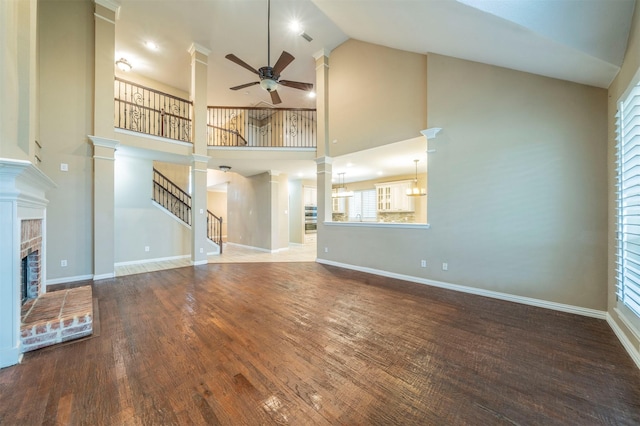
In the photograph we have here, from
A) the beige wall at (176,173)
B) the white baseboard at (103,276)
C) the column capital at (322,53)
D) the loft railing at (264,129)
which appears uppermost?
the column capital at (322,53)

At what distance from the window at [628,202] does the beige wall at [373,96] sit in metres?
2.47

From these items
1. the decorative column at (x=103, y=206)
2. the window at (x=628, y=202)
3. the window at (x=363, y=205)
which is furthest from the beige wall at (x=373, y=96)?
the decorative column at (x=103, y=206)

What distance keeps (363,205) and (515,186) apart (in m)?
6.50

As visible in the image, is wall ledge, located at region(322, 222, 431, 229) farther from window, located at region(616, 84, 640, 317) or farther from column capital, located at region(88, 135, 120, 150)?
column capital, located at region(88, 135, 120, 150)

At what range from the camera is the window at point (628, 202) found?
2.16 meters

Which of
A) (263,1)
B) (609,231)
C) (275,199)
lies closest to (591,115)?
(609,231)

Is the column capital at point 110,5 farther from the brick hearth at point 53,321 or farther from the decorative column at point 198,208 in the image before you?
the brick hearth at point 53,321

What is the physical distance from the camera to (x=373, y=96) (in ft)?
17.4

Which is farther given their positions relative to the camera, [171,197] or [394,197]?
[394,197]

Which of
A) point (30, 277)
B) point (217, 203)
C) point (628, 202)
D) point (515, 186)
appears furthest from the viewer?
point (217, 203)

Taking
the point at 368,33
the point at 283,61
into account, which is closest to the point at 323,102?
the point at 368,33

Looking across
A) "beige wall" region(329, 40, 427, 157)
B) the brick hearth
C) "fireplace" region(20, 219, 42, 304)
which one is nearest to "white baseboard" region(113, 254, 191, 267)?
"fireplace" region(20, 219, 42, 304)

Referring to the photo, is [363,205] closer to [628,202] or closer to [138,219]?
[138,219]

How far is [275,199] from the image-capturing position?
8.22 metres
